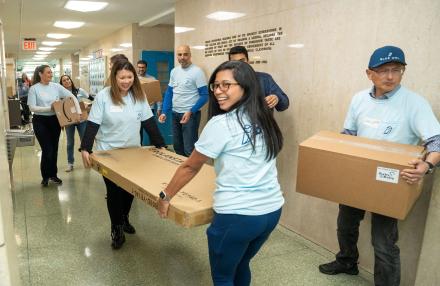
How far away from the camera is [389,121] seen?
191 centimetres

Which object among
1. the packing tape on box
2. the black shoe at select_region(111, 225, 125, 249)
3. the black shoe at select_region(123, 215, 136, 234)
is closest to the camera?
the packing tape on box

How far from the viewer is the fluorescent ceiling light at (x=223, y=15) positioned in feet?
11.9

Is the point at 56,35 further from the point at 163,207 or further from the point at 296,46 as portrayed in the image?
the point at 163,207

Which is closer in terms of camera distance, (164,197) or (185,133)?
(164,197)

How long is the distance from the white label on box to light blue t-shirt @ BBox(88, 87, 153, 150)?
1.61 m

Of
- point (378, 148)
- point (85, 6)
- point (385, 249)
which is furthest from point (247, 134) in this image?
point (85, 6)

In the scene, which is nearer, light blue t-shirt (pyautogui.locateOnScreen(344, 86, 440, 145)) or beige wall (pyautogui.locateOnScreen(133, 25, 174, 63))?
light blue t-shirt (pyautogui.locateOnScreen(344, 86, 440, 145))

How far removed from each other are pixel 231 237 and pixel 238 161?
307 mm

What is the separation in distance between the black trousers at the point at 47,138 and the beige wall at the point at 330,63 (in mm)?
2314

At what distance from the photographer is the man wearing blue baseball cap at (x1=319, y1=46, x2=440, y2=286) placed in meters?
1.78

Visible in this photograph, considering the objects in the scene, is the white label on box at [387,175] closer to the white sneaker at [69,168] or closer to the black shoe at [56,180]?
the black shoe at [56,180]

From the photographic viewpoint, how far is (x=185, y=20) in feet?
15.8

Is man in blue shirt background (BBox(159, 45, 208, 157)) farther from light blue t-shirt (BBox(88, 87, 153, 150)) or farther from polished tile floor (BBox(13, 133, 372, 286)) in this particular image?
light blue t-shirt (BBox(88, 87, 153, 150))

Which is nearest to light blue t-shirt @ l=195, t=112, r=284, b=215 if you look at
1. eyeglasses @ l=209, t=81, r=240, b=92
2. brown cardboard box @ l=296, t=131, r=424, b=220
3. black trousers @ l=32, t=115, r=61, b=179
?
eyeglasses @ l=209, t=81, r=240, b=92
